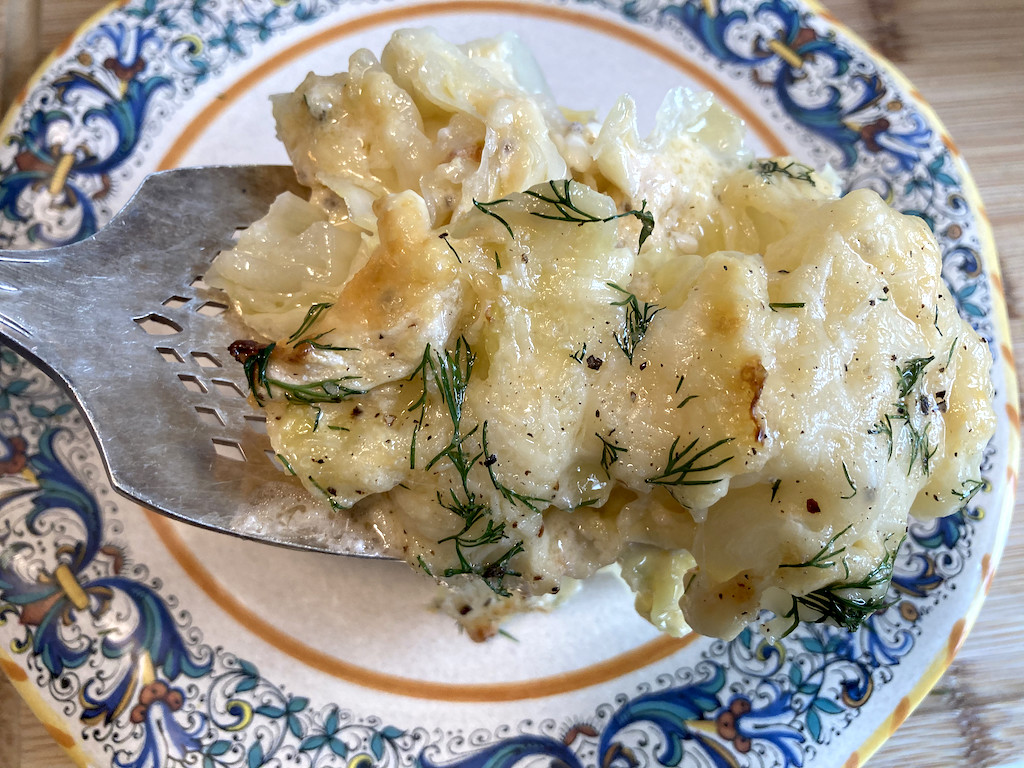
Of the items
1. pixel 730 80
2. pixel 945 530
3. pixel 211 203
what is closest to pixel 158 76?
pixel 211 203

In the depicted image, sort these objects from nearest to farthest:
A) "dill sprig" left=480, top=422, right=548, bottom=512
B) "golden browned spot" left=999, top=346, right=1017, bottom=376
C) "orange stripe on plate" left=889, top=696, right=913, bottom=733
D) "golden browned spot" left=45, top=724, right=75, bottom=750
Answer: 1. "dill sprig" left=480, top=422, right=548, bottom=512
2. "golden browned spot" left=45, top=724, right=75, bottom=750
3. "orange stripe on plate" left=889, top=696, right=913, bottom=733
4. "golden browned spot" left=999, top=346, right=1017, bottom=376

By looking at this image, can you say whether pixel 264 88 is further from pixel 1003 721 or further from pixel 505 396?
pixel 1003 721

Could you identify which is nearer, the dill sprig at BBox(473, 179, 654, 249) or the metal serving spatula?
the dill sprig at BBox(473, 179, 654, 249)

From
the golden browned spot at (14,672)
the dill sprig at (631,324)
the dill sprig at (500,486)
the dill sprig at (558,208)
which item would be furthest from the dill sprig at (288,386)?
the golden browned spot at (14,672)

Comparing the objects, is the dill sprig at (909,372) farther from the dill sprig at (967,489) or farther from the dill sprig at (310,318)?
the dill sprig at (310,318)

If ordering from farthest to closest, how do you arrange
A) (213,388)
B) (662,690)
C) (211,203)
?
(662,690) → (211,203) → (213,388)

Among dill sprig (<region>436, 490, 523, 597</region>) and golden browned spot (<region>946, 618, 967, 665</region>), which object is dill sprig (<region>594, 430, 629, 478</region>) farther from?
golden browned spot (<region>946, 618, 967, 665</region>)

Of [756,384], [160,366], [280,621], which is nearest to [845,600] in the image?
[756,384]

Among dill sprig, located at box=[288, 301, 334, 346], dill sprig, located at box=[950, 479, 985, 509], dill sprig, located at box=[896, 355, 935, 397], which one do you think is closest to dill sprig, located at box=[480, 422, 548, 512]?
dill sprig, located at box=[288, 301, 334, 346]
